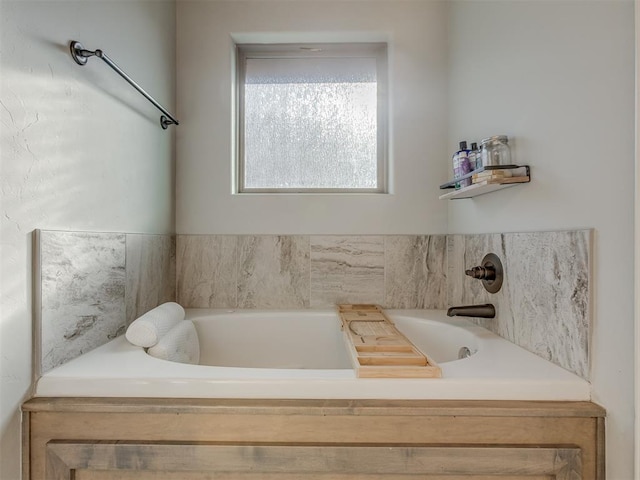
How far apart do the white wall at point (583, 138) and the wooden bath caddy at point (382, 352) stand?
39cm

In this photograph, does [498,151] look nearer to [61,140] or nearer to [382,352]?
[382,352]

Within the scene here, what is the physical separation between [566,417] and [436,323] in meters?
0.69

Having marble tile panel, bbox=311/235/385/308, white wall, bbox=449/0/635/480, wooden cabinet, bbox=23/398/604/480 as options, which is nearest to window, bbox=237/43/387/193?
marble tile panel, bbox=311/235/385/308

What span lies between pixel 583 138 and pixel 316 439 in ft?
3.17

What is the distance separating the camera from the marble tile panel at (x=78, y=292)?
0.86 m

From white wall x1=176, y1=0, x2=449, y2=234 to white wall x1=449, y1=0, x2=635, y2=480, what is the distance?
423 mm

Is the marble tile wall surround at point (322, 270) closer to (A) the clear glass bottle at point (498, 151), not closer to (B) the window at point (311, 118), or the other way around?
(B) the window at point (311, 118)

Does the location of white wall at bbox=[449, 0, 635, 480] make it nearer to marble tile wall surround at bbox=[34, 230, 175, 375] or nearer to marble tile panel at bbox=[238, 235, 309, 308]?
marble tile panel at bbox=[238, 235, 309, 308]

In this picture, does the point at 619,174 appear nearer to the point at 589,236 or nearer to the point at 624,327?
the point at 589,236

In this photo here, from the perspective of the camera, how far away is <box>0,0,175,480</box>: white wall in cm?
76

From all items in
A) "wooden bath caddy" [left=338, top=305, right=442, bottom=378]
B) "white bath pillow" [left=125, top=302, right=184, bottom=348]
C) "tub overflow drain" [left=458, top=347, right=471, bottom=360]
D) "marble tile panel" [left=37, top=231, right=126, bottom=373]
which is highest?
"marble tile panel" [left=37, top=231, right=126, bottom=373]

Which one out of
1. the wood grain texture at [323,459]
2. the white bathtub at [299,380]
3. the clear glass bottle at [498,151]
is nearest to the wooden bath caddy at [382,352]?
the white bathtub at [299,380]

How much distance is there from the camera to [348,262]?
1.68 meters

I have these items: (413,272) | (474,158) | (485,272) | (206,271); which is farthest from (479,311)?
(206,271)
